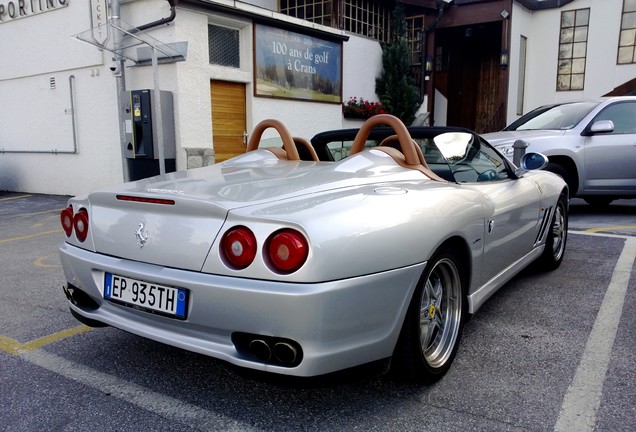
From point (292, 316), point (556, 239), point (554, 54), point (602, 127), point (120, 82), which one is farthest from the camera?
point (554, 54)

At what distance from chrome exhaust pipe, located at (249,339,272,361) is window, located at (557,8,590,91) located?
15705 mm

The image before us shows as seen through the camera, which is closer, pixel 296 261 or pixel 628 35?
pixel 296 261

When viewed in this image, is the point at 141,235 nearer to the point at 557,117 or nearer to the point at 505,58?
the point at 557,117

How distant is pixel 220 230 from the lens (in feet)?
7.22

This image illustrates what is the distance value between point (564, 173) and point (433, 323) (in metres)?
5.35

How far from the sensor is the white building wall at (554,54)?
1471 centimetres

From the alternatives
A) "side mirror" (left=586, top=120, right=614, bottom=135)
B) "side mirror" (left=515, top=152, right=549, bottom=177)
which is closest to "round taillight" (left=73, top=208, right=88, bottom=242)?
"side mirror" (left=515, top=152, right=549, bottom=177)

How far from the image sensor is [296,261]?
2049 millimetres

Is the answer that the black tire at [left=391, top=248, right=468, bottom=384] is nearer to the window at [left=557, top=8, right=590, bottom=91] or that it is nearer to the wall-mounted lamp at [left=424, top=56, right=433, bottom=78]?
the wall-mounted lamp at [left=424, top=56, right=433, bottom=78]

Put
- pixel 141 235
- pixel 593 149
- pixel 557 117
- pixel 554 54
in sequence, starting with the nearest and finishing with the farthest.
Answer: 1. pixel 141 235
2. pixel 593 149
3. pixel 557 117
4. pixel 554 54

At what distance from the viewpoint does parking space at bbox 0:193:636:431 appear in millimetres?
2328

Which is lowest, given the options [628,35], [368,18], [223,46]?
[223,46]

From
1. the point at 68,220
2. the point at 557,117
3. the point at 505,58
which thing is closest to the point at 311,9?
the point at 505,58

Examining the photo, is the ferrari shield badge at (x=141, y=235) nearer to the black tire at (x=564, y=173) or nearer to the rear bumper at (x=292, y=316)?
the rear bumper at (x=292, y=316)
